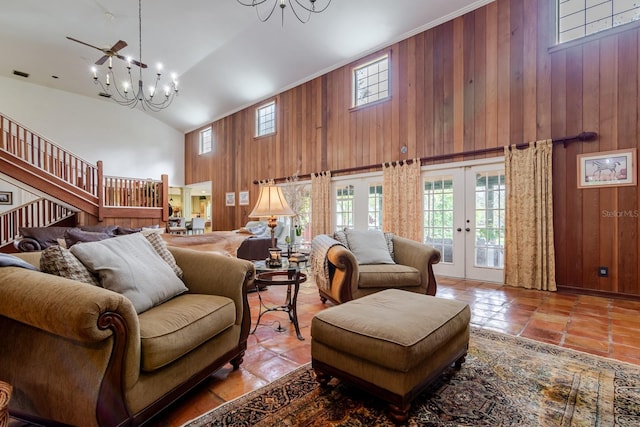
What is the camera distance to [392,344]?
55.8 inches

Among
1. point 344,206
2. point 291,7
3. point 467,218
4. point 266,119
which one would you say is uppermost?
point 291,7

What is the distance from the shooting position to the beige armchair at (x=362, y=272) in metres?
2.86

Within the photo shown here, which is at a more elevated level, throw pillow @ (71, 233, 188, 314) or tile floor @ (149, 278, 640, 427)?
throw pillow @ (71, 233, 188, 314)

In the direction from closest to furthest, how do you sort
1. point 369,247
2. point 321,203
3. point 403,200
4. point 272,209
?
point 272,209 < point 369,247 < point 403,200 < point 321,203

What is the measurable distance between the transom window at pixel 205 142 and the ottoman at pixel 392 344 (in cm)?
951

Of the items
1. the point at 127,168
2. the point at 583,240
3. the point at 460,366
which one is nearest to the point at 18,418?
the point at 460,366

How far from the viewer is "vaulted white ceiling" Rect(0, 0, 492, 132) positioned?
489cm

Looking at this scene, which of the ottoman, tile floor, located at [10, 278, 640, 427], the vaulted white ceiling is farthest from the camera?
the vaulted white ceiling

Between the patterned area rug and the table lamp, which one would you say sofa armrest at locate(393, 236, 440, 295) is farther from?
the table lamp

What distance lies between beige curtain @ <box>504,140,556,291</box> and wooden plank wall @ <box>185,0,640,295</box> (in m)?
0.16

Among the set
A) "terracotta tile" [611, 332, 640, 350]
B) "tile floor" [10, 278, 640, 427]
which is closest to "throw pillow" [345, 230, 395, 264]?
"tile floor" [10, 278, 640, 427]

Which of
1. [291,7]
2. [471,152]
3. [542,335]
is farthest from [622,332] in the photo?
[291,7]

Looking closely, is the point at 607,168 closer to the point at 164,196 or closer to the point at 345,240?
the point at 345,240

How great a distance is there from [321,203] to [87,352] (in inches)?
221
